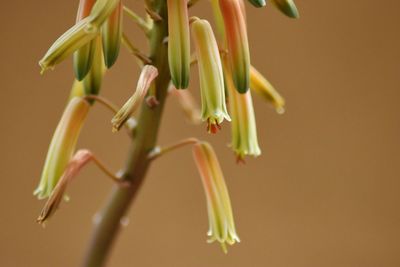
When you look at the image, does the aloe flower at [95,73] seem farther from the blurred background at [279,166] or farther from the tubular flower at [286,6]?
the blurred background at [279,166]

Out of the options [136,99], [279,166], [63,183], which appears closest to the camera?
[136,99]

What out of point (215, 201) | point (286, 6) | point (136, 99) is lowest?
point (215, 201)

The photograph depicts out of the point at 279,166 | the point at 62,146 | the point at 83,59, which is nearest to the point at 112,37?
the point at 83,59

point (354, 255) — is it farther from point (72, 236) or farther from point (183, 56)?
point (183, 56)

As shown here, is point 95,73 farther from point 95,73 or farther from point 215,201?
point 215,201

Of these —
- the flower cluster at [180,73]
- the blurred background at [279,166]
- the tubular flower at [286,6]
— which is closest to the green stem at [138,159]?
the flower cluster at [180,73]

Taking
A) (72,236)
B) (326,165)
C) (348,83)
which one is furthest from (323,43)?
(72,236)
